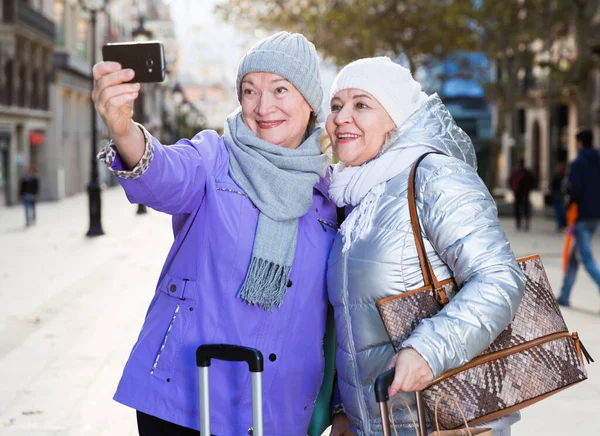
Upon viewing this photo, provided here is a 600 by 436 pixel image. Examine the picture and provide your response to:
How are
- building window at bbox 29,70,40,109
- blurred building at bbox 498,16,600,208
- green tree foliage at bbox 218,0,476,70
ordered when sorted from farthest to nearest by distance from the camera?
blurred building at bbox 498,16,600,208, building window at bbox 29,70,40,109, green tree foliage at bbox 218,0,476,70

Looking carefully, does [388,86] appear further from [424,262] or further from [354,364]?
[354,364]

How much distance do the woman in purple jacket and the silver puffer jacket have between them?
0.54 ft

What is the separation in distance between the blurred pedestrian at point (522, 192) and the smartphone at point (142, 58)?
20.9 metres

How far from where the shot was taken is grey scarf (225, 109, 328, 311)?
290 centimetres

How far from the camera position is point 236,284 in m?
2.93

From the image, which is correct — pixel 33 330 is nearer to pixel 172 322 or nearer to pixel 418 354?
pixel 172 322

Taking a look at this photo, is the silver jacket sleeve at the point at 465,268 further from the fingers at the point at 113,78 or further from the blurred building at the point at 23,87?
the blurred building at the point at 23,87

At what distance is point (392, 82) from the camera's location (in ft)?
9.55

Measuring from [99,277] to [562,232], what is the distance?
12778 mm

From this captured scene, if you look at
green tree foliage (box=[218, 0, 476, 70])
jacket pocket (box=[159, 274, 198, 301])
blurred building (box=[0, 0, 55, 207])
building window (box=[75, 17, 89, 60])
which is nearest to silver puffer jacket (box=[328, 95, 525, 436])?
jacket pocket (box=[159, 274, 198, 301])

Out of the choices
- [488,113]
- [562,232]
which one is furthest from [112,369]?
[488,113]

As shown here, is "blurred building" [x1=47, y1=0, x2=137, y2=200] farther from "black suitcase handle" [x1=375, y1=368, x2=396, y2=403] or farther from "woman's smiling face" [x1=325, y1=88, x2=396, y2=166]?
"black suitcase handle" [x1=375, y1=368, x2=396, y2=403]

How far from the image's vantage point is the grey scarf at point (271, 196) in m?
2.90

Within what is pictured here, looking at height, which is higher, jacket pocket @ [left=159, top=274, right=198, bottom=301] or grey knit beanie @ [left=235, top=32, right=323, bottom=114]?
grey knit beanie @ [left=235, top=32, right=323, bottom=114]
